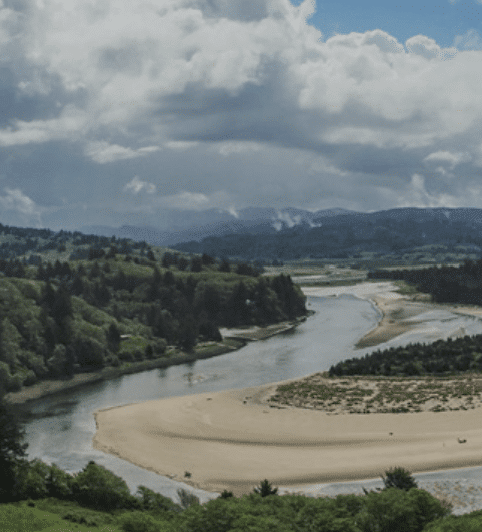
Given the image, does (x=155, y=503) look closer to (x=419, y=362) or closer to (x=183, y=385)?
(x=183, y=385)

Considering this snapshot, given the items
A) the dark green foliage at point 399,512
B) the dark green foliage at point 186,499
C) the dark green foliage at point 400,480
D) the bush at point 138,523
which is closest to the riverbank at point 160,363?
the dark green foliage at point 186,499

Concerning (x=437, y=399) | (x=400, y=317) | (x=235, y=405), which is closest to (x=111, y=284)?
(x=400, y=317)

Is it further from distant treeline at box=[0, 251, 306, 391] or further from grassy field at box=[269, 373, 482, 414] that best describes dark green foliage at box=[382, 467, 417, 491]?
distant treeline at box=[0, 251, 306, 391]

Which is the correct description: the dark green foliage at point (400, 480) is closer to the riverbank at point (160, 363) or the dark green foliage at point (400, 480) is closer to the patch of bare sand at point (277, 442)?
the patch of bare sand at point (277, 442)

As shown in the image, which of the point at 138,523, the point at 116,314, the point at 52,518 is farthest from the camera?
the point at 116,314

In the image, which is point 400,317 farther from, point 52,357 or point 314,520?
point 314,520

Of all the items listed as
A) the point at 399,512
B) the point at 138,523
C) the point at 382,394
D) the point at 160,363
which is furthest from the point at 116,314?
the point at 399,512
